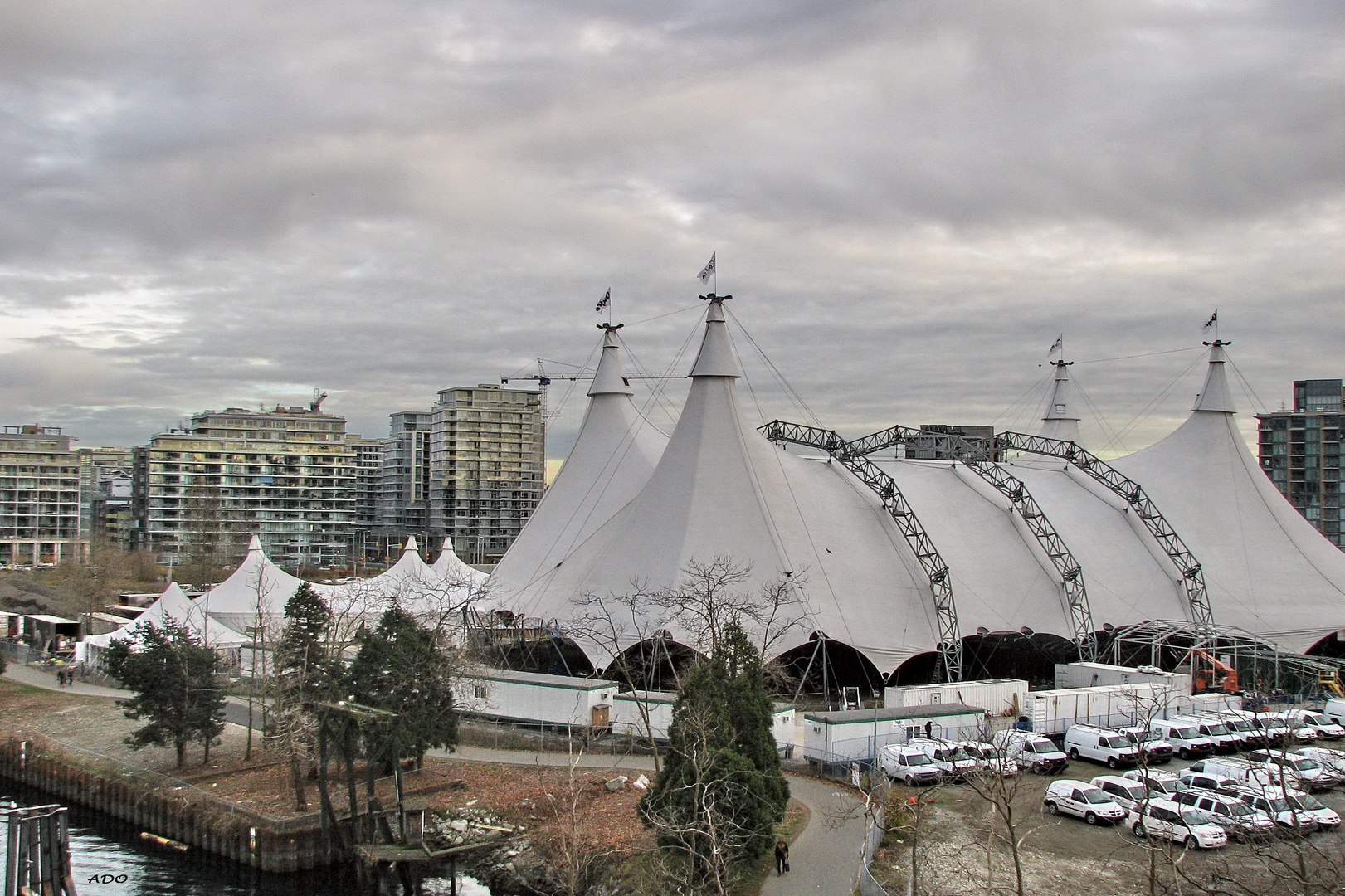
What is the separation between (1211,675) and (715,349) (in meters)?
19.4

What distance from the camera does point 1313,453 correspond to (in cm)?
8994

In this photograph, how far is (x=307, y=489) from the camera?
9481 cm

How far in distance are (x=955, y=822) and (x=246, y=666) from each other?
2942 centimetres

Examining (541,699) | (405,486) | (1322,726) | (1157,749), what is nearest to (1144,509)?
(1322,726)

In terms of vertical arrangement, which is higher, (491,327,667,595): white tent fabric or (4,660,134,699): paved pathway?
(491,327,667,595): white tent fabric

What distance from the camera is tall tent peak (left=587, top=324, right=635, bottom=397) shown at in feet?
158

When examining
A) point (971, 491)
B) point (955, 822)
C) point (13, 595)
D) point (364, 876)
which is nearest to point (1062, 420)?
point (971, 491)

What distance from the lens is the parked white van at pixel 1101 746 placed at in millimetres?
26219

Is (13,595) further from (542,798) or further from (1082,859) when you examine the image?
A: (1082,859)

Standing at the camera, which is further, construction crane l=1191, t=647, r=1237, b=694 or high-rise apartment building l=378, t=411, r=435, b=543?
high-rise apartment building l=378, t=411, r=435, b=543

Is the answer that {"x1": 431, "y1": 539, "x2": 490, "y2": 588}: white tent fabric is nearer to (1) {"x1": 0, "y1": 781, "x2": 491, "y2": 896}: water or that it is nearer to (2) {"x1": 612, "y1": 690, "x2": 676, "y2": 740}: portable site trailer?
(2) {"x1": 612, "y1": 690, "x2": 676, "y2": 740}: portable site trailer

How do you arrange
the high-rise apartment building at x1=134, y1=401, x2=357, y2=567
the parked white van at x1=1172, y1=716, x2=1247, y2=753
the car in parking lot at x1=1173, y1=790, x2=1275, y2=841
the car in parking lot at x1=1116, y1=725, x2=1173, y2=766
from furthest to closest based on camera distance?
1. the high-rise apartment building at x1=134, y1=401, x2=357, y2=567
2. the parked white van at x1=1172, y1=716, x2=1247, y2=753
3. the car in parking lot at x1=1116, y1=725, x2=1173, y2=766
4. the car in parking lot at x1=1173, y1=790, x2=1275, y2=841

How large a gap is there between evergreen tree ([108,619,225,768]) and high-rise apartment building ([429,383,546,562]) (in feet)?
242

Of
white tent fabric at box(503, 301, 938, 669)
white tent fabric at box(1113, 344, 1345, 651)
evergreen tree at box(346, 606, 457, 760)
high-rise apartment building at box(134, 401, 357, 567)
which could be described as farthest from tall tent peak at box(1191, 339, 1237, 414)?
high-rise apartment building at box(134, 401, 357, 567)
